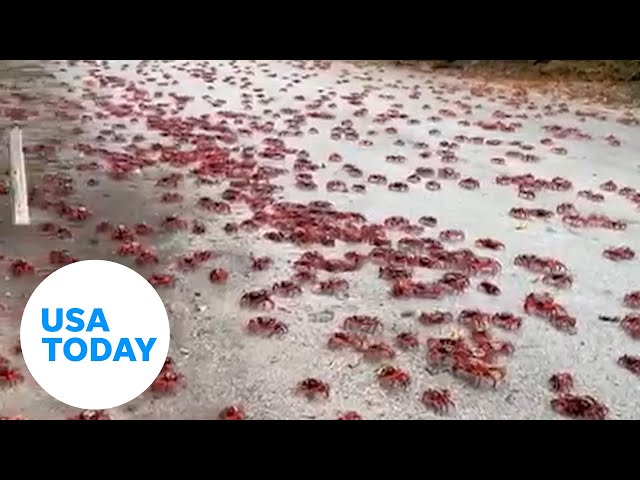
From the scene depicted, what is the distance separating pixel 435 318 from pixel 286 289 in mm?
1220

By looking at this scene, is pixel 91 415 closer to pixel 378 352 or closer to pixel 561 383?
pixel 378 352

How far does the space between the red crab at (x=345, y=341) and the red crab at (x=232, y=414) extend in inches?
38.0

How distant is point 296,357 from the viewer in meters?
5.17

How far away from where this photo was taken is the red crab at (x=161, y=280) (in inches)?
241

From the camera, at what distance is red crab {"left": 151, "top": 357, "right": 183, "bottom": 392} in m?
4.68

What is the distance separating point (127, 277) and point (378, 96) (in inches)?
451

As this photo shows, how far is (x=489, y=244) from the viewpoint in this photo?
7.15 m

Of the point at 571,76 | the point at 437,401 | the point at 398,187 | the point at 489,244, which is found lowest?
the point at 571,76

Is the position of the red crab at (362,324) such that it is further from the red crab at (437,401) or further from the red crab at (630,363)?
the red crab at (630,363)

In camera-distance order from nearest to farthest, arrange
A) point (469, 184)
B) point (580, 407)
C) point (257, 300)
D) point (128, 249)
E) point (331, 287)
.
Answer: point (580, 407) → point (257, 300) → point (331, 287) → point (128, 249) → point (469, 184)

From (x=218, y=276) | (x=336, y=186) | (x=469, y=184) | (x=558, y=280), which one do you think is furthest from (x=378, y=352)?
(x=469, y=184)

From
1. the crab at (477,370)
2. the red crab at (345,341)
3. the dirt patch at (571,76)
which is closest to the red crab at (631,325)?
the crab at (477,370)

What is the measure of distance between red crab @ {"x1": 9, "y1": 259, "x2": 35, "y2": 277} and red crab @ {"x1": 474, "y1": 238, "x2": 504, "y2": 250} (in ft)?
13.0

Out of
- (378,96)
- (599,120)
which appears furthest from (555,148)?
(378,96)
